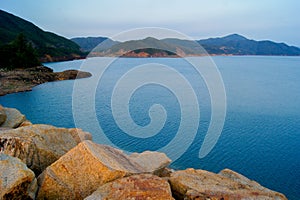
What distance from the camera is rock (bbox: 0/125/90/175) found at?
8078 mm

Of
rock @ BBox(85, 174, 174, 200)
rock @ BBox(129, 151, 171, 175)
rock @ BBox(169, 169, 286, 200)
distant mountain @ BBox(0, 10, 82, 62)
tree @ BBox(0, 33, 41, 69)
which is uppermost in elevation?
distant mountain @ BBox(0, 10, 82, 62)

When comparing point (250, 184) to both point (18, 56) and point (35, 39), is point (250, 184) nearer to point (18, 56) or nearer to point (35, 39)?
point (18, 56)

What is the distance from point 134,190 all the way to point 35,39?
161001mm

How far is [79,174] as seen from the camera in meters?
7.38

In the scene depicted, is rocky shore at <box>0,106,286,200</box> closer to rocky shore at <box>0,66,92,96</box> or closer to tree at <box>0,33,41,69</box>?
rocky shore at <box>0,66,92,96</box>

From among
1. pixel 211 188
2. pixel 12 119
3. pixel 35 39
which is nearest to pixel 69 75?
pixel 12 119

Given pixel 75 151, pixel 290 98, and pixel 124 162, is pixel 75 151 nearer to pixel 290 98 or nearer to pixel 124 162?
pixel 124 162

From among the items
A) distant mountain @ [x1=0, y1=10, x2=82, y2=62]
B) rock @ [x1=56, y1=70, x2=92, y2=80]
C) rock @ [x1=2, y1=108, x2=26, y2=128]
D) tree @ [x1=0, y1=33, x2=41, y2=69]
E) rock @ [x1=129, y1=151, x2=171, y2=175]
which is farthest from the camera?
distant mountain @ [x1=0, y1=10, x2=82, y2=62]

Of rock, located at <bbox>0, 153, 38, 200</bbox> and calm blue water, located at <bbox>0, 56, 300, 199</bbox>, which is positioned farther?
calm blue water, located at <bbox>0, 56, 300, 199</bbox>

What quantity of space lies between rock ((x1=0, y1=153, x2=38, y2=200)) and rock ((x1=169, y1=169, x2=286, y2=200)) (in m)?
4.07

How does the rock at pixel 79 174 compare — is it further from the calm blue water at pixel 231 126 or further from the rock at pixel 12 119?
the calm blue water at pixel 231 126

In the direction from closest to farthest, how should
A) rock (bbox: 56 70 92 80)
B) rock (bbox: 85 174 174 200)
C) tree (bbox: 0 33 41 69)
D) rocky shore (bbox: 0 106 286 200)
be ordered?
rock (bbox: 85 174 174 200) < rocky shore (bbox: 0 106 286 200) < rock (bbox: 56 70 92 80) < tree (bbox: 0 33 41 69)

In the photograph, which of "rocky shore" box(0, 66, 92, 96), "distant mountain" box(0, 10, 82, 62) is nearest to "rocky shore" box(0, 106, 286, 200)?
"rocky shore" box(0, 66, 92, 96)

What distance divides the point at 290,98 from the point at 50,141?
148 ft
